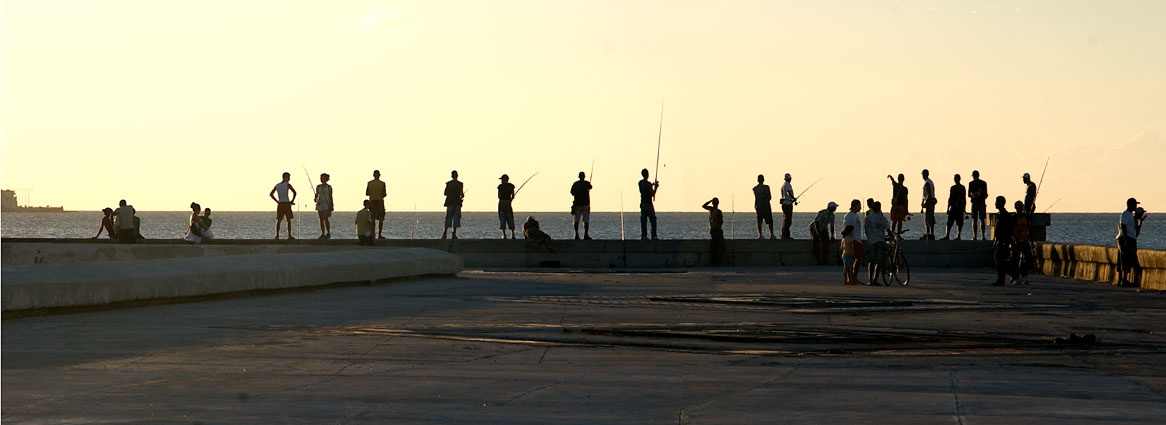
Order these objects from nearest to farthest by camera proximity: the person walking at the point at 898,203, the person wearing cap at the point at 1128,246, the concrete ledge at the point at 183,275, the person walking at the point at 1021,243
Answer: the concrete ledge at the point at 183,275
the person wearing cap at the point at 1128,246
the person walking at the point at 1021,243
the person walking at the point at 898,203

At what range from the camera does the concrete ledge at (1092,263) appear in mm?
23047

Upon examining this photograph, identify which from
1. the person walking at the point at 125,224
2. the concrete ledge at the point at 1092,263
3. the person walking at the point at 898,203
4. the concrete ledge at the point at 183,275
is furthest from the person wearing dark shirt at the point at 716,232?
the person walking at the point at 125,224

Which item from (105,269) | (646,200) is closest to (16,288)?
(105,269)

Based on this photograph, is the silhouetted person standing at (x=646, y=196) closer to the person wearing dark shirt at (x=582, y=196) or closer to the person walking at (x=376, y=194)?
the person wearing dark shirt at (x=582, y=196)

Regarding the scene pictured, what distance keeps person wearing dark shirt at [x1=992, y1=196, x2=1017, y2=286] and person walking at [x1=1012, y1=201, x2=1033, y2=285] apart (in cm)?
8

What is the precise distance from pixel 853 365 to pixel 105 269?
9.05 m

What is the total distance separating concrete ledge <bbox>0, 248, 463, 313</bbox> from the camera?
1419cm

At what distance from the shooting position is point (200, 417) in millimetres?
7219

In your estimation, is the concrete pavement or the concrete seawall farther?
the concrete seawall

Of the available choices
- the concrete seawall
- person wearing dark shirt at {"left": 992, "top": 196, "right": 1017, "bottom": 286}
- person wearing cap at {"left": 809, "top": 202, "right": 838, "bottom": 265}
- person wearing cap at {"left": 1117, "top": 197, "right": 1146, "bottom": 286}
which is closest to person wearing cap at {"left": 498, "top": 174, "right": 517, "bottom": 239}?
the concrete seawall

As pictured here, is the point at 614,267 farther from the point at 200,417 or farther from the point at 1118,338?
the point at 200,417

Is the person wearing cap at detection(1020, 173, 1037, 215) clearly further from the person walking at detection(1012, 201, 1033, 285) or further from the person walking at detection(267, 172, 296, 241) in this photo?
the person walking at detection(267, 172, 296, 241)

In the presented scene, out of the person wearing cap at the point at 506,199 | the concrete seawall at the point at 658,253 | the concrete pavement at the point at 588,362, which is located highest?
the person wearing cap at the point at 506,199

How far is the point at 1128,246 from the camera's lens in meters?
23.3
